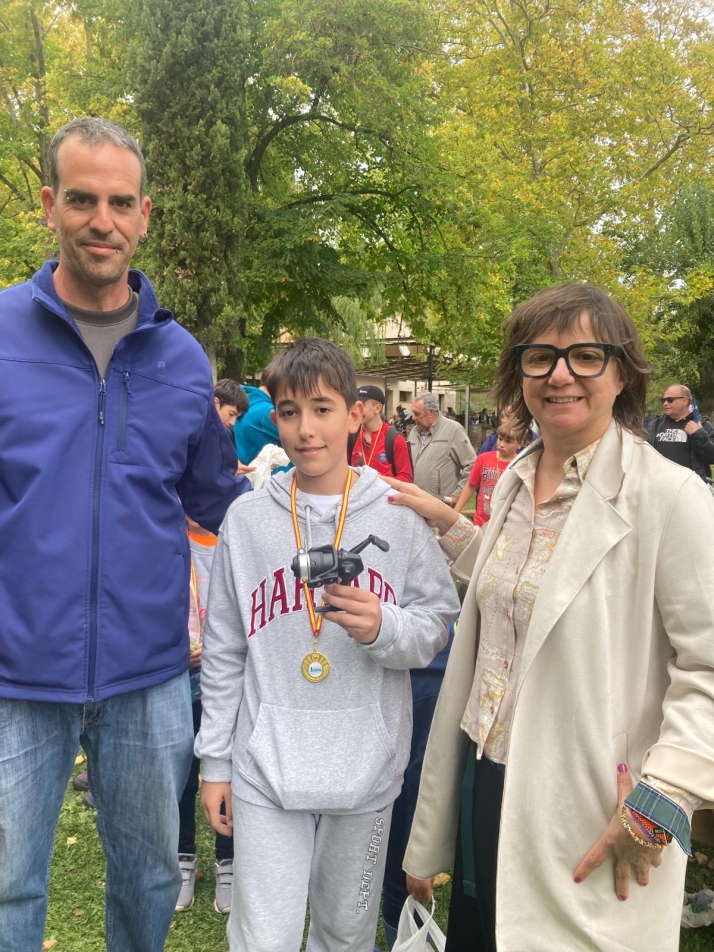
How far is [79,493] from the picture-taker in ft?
6.61

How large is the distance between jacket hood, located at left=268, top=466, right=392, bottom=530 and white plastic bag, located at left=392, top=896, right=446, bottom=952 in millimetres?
1126

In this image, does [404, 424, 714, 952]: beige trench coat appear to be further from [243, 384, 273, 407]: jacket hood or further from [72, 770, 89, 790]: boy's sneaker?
[243, 384, 273, 407]: jacket hood

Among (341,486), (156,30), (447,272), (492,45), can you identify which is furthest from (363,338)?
(341,486)

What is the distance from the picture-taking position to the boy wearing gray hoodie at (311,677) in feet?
6.30

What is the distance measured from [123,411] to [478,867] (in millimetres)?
1573

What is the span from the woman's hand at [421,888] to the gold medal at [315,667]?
643 mm

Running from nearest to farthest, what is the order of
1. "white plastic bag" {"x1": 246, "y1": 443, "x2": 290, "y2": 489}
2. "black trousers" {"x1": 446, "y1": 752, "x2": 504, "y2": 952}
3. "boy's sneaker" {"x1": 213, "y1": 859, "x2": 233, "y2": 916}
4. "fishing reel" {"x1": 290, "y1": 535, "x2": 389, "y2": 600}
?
"fishing reel" {"x1": 290, "y1": 535, "x2": 389, "y2": 600} < "black trousers" {"x1": 446, "y1": 752, "x2": 504, "y2": 952} < "boy's sneaker" {"x1": 213, "y1": 859, "x2": 233, "y2": 916} < "white plastic bag" {"x1": 246, "y1": 443, "x2": 290, "y2": 489}

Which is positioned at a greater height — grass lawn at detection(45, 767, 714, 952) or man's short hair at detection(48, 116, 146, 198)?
man's short hair at detection(48, 116, 146, 198)

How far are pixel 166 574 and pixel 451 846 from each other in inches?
43.7

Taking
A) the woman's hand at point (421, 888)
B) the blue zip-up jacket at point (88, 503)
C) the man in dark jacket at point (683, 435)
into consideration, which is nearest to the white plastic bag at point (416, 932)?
the woman's hand at point (421, 888)

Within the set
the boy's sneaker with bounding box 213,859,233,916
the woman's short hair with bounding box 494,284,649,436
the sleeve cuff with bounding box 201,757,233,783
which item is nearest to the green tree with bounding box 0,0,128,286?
the boy's sneaker with bounding box 213,859,233,916

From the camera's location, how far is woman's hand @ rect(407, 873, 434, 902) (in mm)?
2090

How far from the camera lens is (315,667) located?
202 cm

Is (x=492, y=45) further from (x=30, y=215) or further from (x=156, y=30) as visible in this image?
(x=30, y=215)
